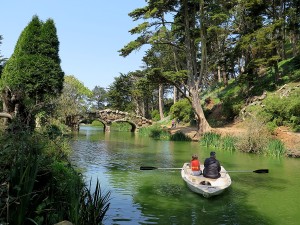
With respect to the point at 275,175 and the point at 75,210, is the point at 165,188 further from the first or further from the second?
the point at 75,210

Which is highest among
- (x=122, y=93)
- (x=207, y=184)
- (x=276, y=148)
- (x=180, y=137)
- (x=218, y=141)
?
(x=122, y=93)

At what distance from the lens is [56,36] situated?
1052 inches

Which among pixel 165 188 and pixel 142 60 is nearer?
pixel 165 188

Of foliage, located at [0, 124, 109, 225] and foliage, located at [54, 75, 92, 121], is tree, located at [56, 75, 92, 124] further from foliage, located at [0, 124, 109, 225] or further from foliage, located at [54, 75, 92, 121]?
foliage, located at [0, 124, 109, 225]

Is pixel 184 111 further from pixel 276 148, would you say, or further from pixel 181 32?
pixel 276 148

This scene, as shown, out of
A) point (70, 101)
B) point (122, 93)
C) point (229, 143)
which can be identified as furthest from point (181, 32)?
point (122, 93)

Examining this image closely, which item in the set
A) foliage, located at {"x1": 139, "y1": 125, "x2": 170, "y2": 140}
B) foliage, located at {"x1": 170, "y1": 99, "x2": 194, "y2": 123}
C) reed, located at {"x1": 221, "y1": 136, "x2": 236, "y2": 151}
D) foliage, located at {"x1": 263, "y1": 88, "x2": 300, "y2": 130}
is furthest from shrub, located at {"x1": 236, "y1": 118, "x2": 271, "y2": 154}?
foliage, located at {"x1": 170, "y1": 99, "x2": 194, "y2": 123}

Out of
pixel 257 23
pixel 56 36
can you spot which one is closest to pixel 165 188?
pixel 56 36

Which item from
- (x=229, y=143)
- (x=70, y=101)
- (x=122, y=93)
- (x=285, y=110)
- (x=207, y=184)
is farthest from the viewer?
(x=122, y=93)

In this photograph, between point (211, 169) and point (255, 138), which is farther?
point (255, 138)

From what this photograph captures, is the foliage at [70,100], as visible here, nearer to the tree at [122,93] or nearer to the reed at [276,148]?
the tree at [122,93]

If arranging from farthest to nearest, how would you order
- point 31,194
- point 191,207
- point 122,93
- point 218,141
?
point 122,93
point 218,141
point 191,207
point 31,194

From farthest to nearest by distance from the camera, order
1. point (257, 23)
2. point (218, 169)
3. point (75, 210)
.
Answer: point (257, 23), point (218, 169), point (75, 210)

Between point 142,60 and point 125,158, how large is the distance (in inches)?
1695
